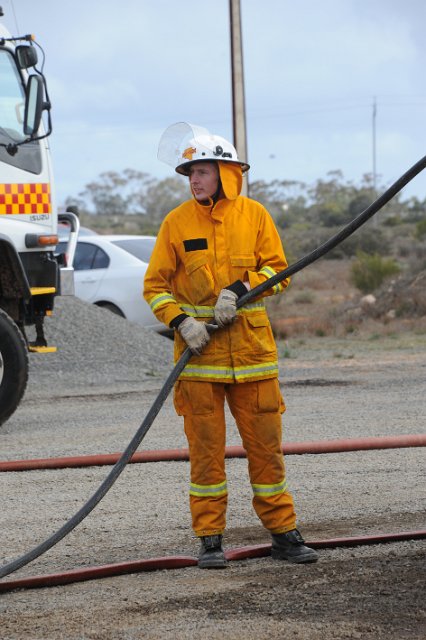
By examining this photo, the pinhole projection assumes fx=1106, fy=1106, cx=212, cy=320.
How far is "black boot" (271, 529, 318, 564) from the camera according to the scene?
508 cm

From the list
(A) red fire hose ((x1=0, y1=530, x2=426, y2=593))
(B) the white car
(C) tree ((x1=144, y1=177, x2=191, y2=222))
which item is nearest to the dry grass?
(B) the white car

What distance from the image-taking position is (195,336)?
202 inches

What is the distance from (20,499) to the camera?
6.82 meters

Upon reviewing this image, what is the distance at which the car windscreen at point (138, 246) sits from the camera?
16500mm

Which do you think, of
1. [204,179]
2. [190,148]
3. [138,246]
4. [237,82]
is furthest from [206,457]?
[237,82]

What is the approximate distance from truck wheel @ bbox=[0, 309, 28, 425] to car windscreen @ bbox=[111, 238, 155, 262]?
7165 millimetres

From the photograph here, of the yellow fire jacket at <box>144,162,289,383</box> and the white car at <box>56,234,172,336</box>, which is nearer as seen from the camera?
the yellow fire jacket at <box>144,162,289,383</box>

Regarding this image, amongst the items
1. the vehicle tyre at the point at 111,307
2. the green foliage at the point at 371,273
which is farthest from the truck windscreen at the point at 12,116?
the green foliage at the point at 371,273

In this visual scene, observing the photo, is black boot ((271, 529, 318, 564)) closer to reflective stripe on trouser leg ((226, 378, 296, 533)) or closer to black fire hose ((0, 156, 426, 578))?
reflective stripe on trouser leg ((226, 378, 296, 533))

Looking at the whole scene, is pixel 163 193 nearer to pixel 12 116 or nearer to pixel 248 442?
pixel 12 116

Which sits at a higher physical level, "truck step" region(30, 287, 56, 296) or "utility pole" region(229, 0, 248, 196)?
"utility pole" region(229, 0, 248, 196)

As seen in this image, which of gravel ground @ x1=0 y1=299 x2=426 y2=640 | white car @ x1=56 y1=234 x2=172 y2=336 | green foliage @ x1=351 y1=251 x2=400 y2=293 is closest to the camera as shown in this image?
gravel ground @ x1=0 y1=299 x2=426 y2=640

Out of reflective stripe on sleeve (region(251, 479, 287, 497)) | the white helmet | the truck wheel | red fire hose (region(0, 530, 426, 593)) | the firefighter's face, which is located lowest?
red fire hose (region(0, 530, 426, 593))

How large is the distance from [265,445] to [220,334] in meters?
0.57
